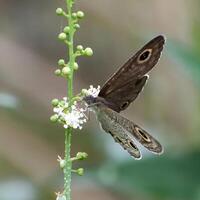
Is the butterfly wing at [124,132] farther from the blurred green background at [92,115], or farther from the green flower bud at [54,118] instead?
the blurred green background at [92,115]

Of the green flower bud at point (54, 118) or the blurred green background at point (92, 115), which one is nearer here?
the green flower bud at point (54, 118)

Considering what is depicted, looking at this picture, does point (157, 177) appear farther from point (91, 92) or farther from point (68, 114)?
point (68, 114)

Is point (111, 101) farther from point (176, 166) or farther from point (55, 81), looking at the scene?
point (55, 81)

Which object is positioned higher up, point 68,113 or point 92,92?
point 92,92

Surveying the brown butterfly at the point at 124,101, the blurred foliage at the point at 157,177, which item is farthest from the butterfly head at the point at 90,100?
the blurred foliage at the point at 157,177

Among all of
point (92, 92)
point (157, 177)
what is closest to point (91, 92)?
point (92, 92)

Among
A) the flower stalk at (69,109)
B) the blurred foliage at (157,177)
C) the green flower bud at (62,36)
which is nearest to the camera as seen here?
the flower stalk at (69,109)
